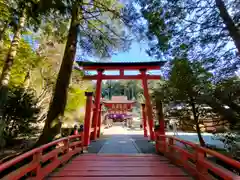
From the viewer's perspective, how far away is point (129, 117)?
2341 centimetres

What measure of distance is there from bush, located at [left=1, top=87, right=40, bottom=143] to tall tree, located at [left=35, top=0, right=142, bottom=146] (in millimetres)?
3156

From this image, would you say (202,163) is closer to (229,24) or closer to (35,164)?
(35,164)

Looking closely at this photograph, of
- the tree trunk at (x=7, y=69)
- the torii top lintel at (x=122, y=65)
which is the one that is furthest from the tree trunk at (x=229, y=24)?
the tree trunk at (x=7, y=69)

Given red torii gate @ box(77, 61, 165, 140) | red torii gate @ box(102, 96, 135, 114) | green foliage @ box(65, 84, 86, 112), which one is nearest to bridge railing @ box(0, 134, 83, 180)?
red torii gate @ box(77, 61, 165, 140)

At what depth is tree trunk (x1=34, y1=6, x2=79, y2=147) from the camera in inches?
166

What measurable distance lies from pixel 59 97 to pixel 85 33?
9.79 feet

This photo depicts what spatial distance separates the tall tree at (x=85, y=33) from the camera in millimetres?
4473

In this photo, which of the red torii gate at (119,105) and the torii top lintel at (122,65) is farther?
the red torii gate at (119,105)

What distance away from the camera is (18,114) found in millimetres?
6805

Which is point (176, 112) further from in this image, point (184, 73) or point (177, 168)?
point (177, 168)

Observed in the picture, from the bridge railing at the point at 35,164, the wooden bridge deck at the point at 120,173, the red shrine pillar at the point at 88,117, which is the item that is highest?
the red shrine pillar at the point at 88,117

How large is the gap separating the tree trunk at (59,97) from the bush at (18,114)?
124 inches

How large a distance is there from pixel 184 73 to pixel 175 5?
1.90 meters

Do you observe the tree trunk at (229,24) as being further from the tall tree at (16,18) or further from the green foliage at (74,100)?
the green foliage at (74,100)
